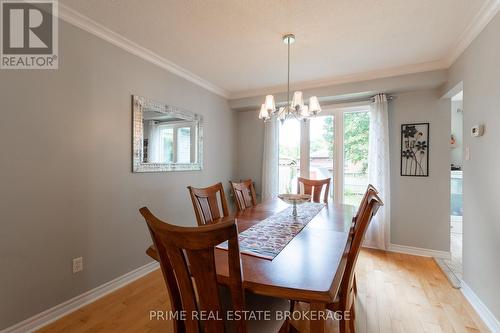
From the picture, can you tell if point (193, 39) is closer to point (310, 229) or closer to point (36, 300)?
point (310, 229)

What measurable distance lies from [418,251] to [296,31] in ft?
10.5

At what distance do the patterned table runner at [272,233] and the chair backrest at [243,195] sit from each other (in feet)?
1.66

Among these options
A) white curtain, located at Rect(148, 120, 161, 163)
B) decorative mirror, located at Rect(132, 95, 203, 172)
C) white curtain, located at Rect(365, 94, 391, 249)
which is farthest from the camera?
white curtain, located at Rect(365, 94, 391, 249)

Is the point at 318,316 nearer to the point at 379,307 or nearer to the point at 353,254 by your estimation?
the point at 353,254

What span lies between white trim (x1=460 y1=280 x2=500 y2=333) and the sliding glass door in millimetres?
1608

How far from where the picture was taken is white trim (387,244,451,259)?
3.03 metres

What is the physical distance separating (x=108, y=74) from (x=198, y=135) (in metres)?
1.36

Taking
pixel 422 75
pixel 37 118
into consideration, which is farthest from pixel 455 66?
pixel 37 118

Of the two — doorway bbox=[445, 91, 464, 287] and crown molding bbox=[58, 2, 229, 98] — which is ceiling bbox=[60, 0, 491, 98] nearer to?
crown molding bbox=[58, 2, 229, 98]

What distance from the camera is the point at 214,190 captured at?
88.4 inches

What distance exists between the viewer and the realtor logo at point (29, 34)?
166 cm

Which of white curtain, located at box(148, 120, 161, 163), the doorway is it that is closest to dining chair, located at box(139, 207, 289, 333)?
white curtain, located at box(148, 120, 161, 163)

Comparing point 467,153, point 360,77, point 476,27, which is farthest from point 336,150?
point 476,27

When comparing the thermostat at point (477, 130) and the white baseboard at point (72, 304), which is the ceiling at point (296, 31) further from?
the white baseboard at point (72, 304)
